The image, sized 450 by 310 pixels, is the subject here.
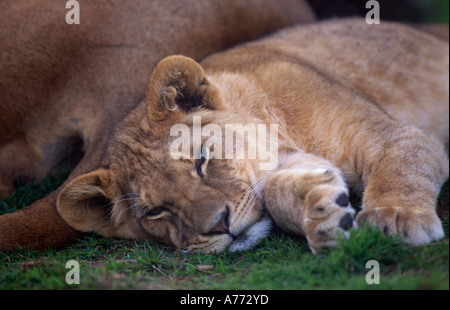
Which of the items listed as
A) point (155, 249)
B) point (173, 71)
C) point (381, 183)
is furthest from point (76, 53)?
point (381, 183)

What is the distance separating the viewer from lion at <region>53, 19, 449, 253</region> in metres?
3.14

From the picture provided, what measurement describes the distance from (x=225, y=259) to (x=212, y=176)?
0.53 meters

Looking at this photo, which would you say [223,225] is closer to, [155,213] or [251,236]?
[251,236]

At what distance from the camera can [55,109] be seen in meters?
5.05

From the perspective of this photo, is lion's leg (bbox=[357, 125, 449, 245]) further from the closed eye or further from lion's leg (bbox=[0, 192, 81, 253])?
lion's leg (bbox=[0, 192, 81, 253])

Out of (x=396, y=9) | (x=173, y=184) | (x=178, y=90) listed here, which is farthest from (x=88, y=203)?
(x=396, y=9)

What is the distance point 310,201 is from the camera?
9.87ft

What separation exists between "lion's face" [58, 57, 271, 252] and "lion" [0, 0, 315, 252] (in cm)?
102

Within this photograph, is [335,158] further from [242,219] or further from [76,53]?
[76,53]

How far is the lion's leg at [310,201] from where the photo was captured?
2.88 meters

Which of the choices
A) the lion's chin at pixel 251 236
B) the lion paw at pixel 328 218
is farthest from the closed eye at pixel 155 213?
the lion paw at pixel 328 218

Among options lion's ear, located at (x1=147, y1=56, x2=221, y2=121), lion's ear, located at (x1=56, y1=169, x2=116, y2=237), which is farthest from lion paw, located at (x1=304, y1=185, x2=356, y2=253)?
lion's ear, located at (x1=56, y1=169, x2=116, y2=237)

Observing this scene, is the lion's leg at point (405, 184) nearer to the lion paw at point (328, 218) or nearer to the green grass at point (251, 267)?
the green grass at point (251, 267)

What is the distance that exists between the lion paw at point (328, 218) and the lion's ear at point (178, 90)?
4.11 feet
